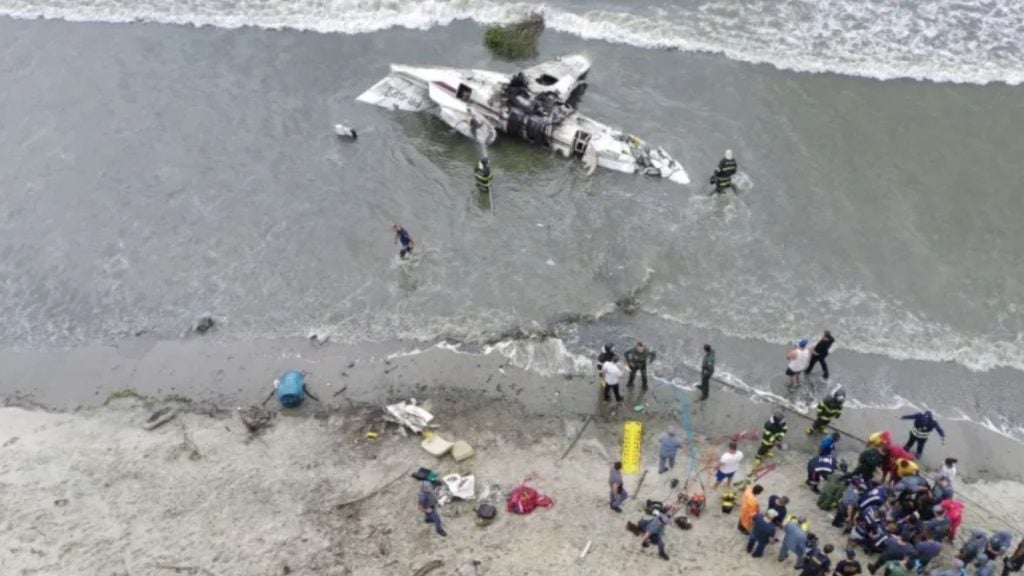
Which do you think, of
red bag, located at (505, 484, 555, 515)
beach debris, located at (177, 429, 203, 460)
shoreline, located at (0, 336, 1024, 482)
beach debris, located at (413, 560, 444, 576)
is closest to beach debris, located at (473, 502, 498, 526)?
red bag, located at (505, 484, 555, 515)

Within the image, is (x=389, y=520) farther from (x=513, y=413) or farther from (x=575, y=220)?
(x=575, y=220)

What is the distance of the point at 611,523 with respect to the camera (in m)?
13.5

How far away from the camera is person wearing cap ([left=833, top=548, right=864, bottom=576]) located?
38.9 feet

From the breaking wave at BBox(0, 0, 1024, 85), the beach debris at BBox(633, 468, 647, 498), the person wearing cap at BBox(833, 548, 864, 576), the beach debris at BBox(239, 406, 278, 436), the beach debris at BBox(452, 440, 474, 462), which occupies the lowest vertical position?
the beach debris at BBox(239, 406, 278, 436)

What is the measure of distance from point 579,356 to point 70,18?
26.2 metres

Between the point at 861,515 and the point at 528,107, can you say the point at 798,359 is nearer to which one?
the point at 861,515

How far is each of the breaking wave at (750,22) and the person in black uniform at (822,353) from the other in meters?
13.9

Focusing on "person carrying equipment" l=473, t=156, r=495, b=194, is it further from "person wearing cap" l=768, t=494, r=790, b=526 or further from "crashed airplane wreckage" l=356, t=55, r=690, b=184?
Result: "person wearing cap" l=768, t=494, r=790, b=526

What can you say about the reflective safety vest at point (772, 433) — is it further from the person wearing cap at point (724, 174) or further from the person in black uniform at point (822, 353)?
the person wearing cap at point (724, 174)


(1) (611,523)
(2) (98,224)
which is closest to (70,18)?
(2) (98,224)

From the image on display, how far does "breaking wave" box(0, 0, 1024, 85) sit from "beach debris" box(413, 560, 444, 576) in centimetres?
2116

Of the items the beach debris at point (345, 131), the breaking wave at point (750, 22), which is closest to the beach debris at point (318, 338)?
the beach debris at point (345, 131)

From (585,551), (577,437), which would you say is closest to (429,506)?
(585,551)

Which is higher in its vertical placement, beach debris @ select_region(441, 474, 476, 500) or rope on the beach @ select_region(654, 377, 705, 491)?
rope on the beach @ select_region(654, 377, 705, 491)
